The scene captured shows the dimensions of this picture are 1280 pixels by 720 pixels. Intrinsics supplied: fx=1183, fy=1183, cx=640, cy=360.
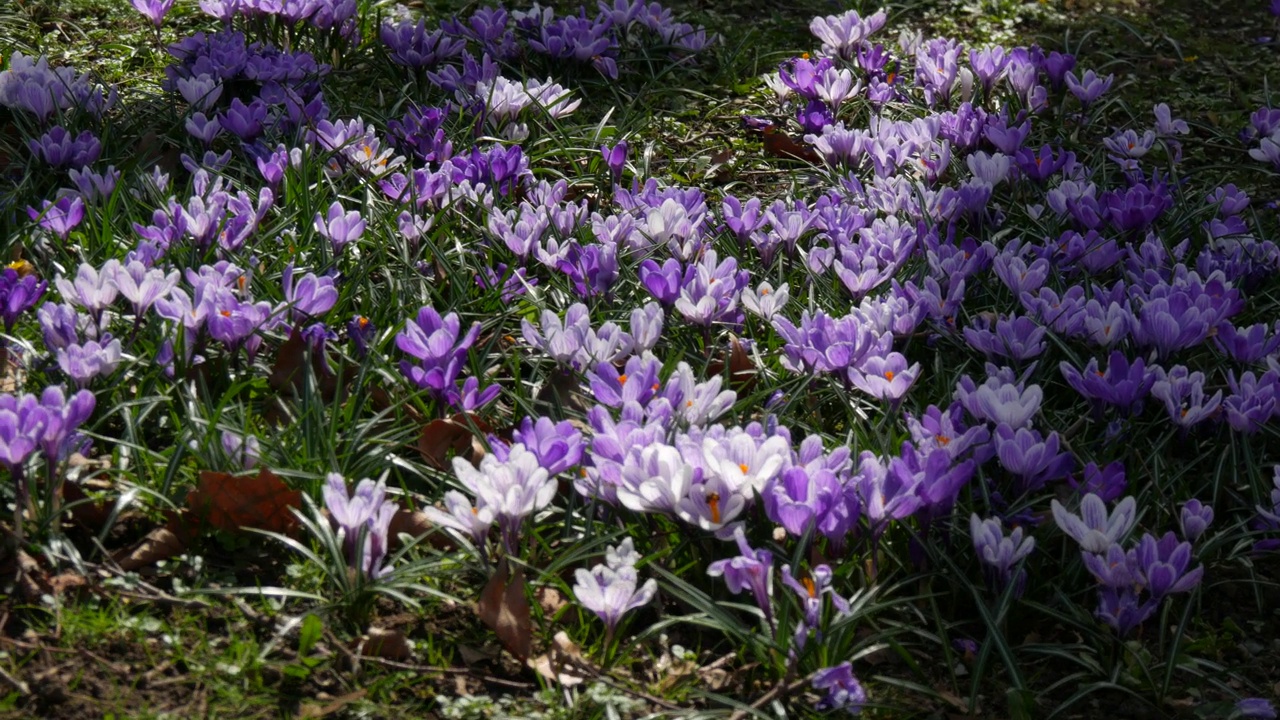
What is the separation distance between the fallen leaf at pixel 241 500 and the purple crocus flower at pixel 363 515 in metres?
0.14

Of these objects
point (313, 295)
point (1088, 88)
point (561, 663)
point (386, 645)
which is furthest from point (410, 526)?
point (1088, 88)

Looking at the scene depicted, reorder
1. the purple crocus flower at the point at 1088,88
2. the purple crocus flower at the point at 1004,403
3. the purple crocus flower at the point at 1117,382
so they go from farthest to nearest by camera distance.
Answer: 1. the purple crocus flower at the point at 1088,88
2. the purple crocus flower at the point at 1117,382
3. the purple crocus flower at the point at 1004,403

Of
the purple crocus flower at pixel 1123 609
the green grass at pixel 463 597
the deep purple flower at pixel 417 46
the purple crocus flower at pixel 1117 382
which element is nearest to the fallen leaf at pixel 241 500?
the green grass at pixel 463 597

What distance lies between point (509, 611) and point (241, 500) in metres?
0.50


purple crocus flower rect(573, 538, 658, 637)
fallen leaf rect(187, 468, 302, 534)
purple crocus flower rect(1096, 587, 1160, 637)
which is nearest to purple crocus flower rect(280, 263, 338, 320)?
fallen leaf rect(187, 468, 302, 534)

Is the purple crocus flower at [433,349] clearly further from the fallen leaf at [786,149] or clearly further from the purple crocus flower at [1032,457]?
the fallen leaf at [786,149]

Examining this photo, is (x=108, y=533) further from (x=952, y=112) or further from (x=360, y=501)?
(x=952, y=112)

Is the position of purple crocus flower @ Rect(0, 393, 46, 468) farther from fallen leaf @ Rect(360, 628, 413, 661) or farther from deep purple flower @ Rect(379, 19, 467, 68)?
deep purple flower @ Rect(379, 19, 467, 68)

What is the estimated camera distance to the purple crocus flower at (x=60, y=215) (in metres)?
2.56

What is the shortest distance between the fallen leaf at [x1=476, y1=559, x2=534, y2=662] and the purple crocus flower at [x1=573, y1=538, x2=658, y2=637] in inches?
4.4

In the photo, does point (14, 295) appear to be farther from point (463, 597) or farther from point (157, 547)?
point (463, 597)

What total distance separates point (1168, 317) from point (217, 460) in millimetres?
1895

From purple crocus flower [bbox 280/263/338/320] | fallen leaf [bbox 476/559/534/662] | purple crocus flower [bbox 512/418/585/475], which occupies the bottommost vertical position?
fallen leaf [bbox 476/559/534/662]

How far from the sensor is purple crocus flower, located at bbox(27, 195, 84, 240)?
2.56 m
